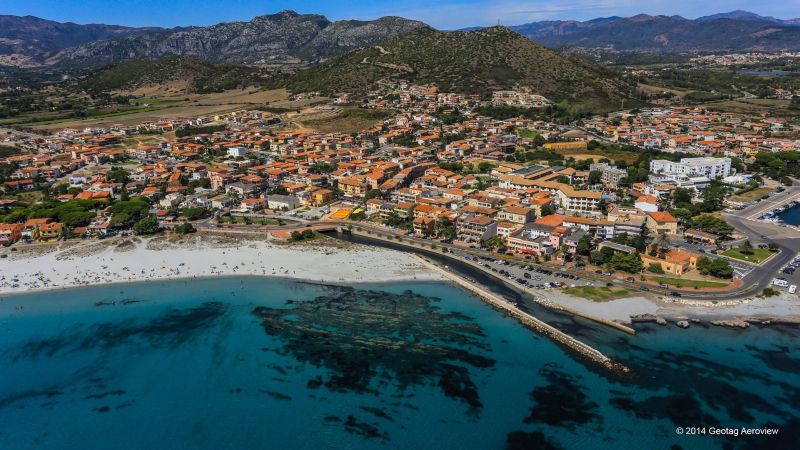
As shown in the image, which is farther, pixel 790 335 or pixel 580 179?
pixel 580 179

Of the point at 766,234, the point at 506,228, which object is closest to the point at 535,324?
the point at 506,228

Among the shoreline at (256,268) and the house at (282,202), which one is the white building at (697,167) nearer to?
the shoreline at (256,268)

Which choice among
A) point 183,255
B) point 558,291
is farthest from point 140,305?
point 558,291

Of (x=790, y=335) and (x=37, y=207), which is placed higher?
(x=37, y=207)

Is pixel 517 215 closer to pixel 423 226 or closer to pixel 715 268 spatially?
pixel 423 226

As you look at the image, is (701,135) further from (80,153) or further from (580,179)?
(80,153)

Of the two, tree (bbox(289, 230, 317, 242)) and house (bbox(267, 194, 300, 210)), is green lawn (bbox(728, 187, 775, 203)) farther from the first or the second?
Answer: house (bbox(267, 194, 300, 210))

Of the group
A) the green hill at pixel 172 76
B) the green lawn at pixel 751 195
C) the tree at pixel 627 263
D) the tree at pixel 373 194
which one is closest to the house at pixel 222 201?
the tree at pixel 373 194
